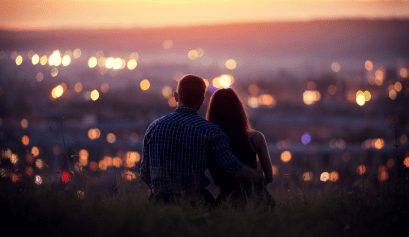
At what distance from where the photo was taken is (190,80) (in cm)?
411

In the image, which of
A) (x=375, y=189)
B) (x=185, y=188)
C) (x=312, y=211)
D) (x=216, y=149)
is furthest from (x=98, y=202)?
(x=375, y=189)

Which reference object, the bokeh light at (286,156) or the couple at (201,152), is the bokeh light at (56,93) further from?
the bokeh light at (286,156)

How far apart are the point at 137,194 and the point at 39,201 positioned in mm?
1091

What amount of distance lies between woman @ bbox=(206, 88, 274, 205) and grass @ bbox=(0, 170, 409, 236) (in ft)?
0.83

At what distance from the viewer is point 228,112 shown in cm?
438

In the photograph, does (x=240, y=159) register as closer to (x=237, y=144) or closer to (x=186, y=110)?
Answer: (x=237, y=144)

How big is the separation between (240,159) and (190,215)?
36.4 inches

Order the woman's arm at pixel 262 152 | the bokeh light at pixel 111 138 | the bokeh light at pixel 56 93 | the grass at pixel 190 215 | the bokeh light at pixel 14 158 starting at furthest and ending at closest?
1. the bokeh light at pixel 111 138
2. the bokeh light at pixel 56 93
3. the bokeh light at pixel 14 158
4. the woman's arm at pixel 262 152
5. the grass at pixel 190 215

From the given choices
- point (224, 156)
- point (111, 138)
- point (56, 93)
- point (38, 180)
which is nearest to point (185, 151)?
point (224, 156)

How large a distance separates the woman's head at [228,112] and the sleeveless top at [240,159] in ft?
0.61

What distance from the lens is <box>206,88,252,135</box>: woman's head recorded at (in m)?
4.36

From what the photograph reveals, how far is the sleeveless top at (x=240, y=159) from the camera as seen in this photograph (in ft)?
14.1

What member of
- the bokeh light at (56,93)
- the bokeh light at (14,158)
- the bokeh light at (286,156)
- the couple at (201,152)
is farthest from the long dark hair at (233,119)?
the bokeh light at (286,156)

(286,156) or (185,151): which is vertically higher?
(185,151)
